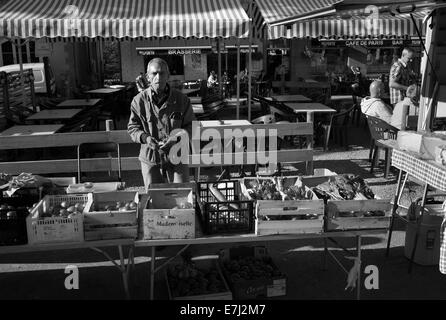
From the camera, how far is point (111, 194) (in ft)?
12.6

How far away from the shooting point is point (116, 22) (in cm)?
729

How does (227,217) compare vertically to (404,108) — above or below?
below

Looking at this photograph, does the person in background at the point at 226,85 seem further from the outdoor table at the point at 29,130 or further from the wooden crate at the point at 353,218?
the wooden crate at the point at 353,218

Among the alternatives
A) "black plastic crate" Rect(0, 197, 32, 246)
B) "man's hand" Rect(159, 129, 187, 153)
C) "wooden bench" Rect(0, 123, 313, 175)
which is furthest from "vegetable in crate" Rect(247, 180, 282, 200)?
"wooden bench" Rect(0, 123, 313, 175)

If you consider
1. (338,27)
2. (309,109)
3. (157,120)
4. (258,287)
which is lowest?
(258,287)

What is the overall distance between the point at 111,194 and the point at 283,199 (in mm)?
1372

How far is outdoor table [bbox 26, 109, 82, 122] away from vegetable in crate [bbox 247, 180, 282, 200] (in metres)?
5.66

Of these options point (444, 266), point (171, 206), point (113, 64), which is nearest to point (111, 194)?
point (171, 206)

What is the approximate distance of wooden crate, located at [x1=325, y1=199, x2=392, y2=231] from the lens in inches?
140

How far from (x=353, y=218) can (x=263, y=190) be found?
2.38ft

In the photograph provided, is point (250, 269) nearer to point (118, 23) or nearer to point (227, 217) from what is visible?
point (227, 217)

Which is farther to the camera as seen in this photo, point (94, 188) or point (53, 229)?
point (94, 188)

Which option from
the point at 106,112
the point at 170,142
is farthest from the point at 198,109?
the point at 170,142

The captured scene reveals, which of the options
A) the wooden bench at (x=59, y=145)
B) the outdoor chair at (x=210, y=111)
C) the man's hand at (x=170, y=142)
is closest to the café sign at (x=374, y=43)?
the outdoor chair at (x=210, y=111)
